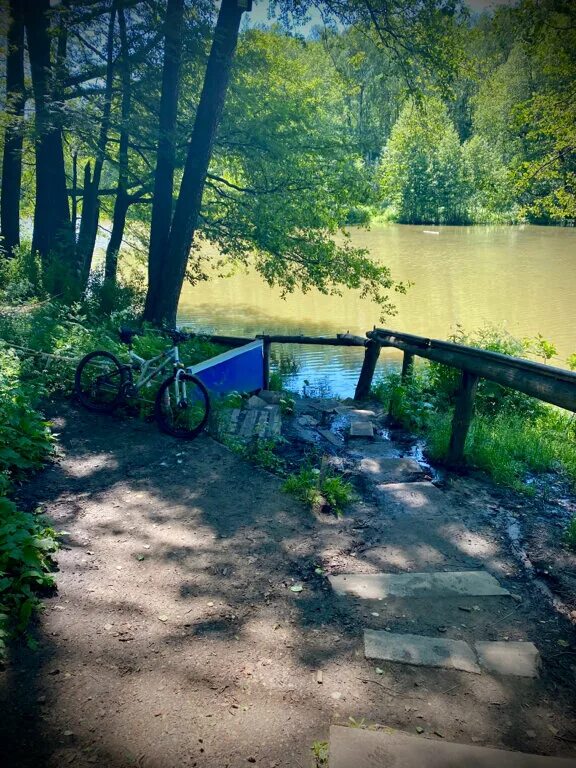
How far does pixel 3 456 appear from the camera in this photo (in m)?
4.91

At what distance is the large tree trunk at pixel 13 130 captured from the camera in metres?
9.84

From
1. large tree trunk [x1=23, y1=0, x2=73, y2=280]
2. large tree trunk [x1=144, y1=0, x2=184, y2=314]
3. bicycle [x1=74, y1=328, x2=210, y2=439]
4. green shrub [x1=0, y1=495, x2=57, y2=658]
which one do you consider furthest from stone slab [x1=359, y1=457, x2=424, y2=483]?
large tree trunk [x1=23, y1=0, x2=73, y2=280]

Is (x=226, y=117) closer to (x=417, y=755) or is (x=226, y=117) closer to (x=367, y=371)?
(x=367, y=371)

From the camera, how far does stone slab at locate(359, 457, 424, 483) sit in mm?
5914

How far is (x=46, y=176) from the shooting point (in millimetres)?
12430

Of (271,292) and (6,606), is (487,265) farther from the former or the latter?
(6,606)

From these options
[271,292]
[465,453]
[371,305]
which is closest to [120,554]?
[465,453]

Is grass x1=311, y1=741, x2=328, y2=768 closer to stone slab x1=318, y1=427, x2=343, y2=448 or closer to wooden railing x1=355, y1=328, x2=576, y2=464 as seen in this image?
wooden railing x1=355, y1=328, x2=576, y2=464

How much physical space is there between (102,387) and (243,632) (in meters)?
4.58

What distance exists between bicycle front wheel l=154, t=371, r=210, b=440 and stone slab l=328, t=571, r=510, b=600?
3.23 meters

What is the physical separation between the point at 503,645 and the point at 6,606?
9.64 feet

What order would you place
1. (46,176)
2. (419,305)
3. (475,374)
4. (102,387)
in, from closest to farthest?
(475,374) < (102,387) < (46,176) < (419,305)

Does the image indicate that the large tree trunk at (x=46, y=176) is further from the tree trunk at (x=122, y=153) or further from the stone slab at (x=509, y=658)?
the stone slab at (x=509, y=658)

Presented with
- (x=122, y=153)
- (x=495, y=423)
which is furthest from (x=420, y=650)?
(x=122, y=153)
